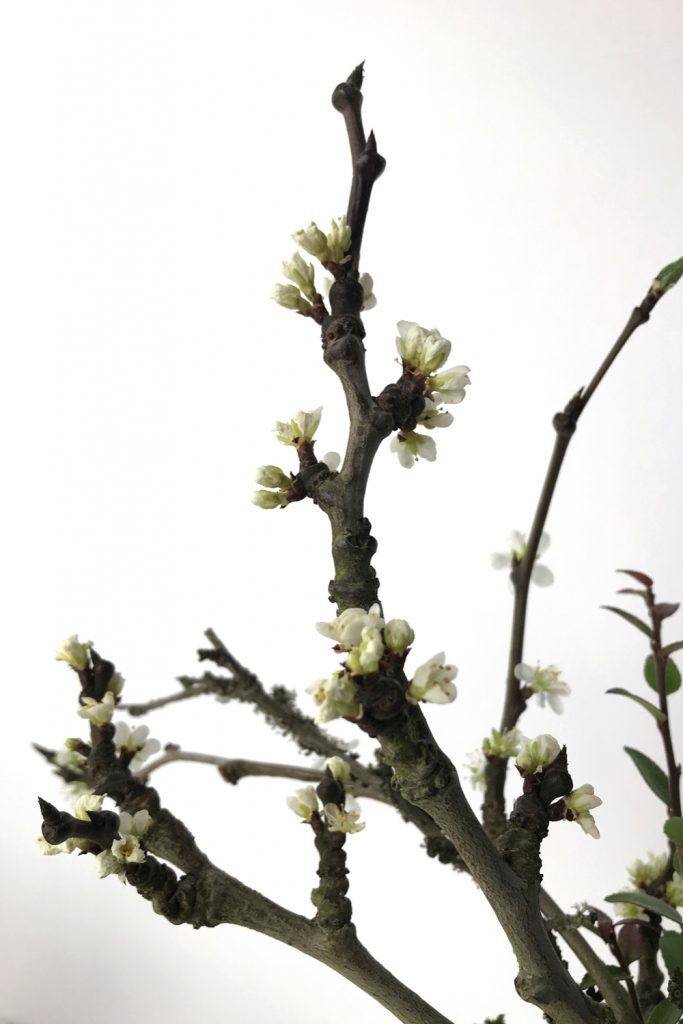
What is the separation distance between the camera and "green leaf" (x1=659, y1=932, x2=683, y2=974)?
383 mm

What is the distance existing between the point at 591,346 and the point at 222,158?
39cm

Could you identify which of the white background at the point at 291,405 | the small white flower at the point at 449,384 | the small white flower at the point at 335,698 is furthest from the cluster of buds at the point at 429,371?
the white background at the point at 291,405

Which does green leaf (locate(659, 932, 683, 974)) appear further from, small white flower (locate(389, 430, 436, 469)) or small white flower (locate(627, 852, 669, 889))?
small white flower (locate(389, 430, 436, 469))

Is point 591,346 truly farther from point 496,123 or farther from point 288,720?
point 288,720

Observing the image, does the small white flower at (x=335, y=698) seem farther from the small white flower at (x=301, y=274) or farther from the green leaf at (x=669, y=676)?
the green leaf at (x=669, y=676)

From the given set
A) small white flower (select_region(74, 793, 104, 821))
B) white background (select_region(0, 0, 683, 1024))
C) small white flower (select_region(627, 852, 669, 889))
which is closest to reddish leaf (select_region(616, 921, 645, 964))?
small white flower (select_region(627, 852, 669, 889))

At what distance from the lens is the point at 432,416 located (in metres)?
0.35

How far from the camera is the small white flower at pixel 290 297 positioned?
1.17ft

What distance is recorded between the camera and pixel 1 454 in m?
0.99

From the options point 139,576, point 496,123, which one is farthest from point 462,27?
point 139,576

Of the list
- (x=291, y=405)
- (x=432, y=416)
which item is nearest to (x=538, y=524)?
(x=432, y=416)

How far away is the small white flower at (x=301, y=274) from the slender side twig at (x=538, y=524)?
153 mm

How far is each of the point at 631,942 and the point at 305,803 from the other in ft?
0.60

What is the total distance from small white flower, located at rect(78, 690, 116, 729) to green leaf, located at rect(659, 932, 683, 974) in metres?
0.24
